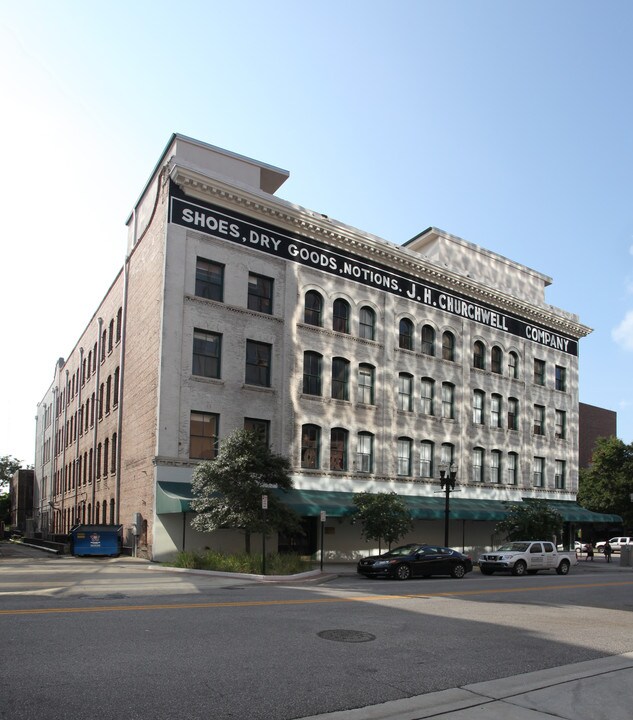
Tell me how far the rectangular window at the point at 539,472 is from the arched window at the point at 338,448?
695 inches

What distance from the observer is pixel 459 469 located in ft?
137

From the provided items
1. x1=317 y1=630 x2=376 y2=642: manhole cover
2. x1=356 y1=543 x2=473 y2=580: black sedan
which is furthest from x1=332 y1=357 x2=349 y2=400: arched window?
x1=317 y1=630 x2=376 y2=642: manhole cover

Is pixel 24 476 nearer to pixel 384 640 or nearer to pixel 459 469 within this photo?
pixel 459 469

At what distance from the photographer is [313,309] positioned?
117 ft

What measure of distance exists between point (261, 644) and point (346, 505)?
879 inches

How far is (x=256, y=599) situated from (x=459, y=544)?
2708 cm

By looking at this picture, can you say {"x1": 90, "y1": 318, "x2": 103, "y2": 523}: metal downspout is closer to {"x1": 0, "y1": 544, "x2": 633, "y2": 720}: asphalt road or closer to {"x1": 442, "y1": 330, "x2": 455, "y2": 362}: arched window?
{"x1": 442, "y1": 330, "x2": 455, "y2": 362}: arched window

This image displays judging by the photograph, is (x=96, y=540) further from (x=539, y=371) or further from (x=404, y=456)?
(x=539, y=371)

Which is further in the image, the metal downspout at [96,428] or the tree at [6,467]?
the tree at [6,467]

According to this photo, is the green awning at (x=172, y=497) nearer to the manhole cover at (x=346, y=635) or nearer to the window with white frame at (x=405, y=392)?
the window with white frame at (x=405, y=392)

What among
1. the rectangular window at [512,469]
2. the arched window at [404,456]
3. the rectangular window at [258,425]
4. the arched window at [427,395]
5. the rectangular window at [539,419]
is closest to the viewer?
the rectangular window at [258,425]

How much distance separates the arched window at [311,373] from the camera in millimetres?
34844

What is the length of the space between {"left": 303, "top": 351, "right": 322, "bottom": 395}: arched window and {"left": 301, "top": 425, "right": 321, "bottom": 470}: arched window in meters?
1.83

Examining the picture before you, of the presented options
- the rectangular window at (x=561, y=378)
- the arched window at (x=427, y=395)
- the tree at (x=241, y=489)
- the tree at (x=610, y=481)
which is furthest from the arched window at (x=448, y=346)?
the tree at (x=610, y=481)
